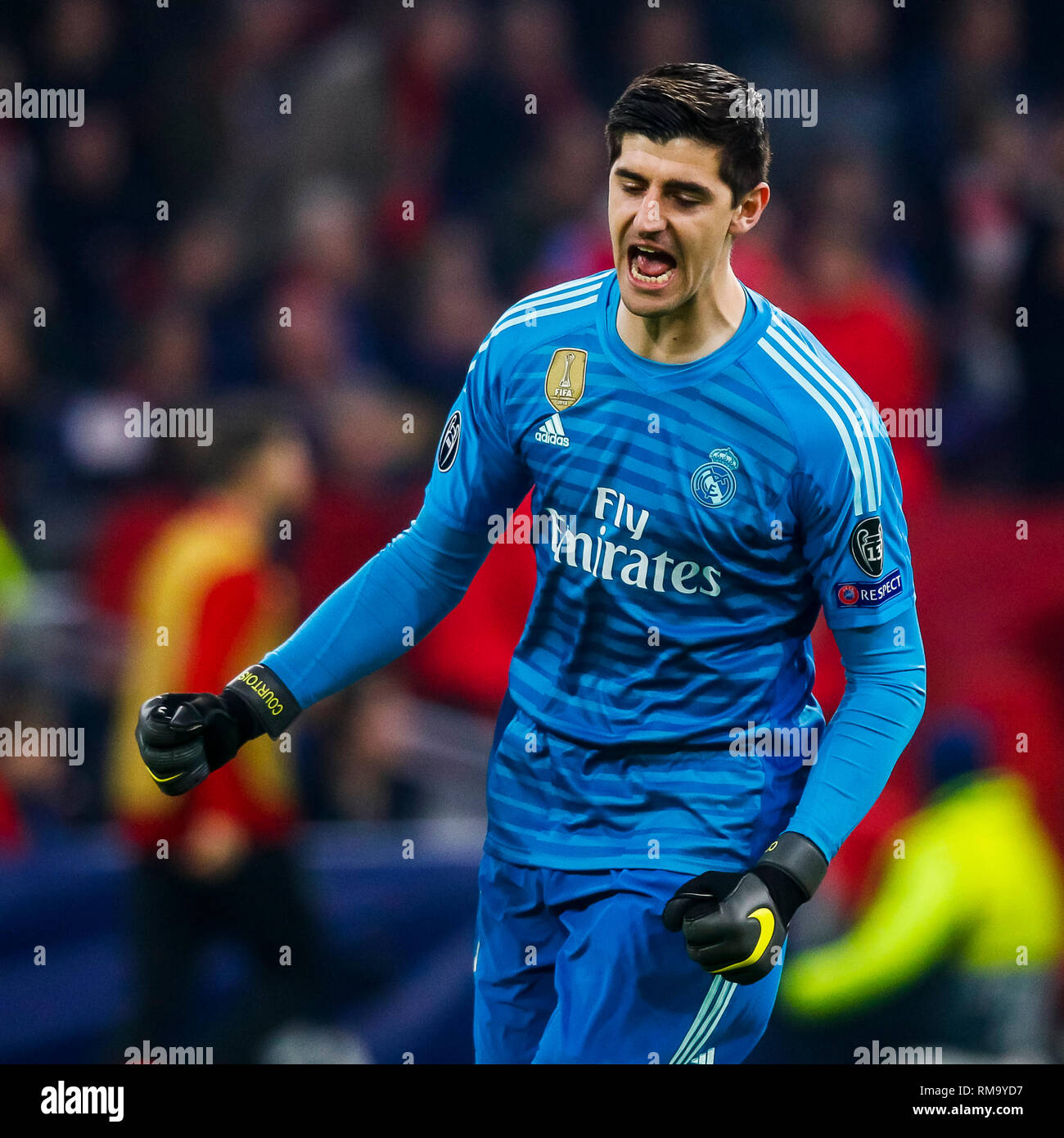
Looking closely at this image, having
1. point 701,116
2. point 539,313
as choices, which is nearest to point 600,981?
point 539,313

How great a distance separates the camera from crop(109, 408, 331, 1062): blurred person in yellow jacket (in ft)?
15.0

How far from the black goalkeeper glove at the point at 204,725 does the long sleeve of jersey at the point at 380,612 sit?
0.03 meters

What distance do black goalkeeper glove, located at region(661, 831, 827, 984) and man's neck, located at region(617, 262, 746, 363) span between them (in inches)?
29.8

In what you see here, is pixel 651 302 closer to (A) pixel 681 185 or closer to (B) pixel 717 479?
(A) pixel 681 185

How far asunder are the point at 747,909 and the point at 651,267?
0.95 metres

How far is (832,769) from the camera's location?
2.58 meters

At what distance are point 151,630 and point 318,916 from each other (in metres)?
0.93

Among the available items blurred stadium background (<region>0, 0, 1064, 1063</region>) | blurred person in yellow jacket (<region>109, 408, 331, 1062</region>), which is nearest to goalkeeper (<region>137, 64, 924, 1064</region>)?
blurred person in yellow jacket (<region>109, 408, 331, 1062</region>)

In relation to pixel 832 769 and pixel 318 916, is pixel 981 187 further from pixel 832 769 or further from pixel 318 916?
pixel 832 769

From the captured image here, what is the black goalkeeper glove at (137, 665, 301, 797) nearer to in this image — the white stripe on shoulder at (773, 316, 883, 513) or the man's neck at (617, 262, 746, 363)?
the man's neck at (617, 262, 746, 363)

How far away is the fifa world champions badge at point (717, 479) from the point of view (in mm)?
2629

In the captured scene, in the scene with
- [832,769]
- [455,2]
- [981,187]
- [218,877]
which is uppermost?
[455,2]

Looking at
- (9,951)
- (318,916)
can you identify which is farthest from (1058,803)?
(9,951)

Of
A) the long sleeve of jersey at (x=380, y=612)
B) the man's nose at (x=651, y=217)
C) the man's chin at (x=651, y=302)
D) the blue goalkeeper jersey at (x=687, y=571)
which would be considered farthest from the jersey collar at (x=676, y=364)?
the long sleeve of jersey at (x=380, y=612)
